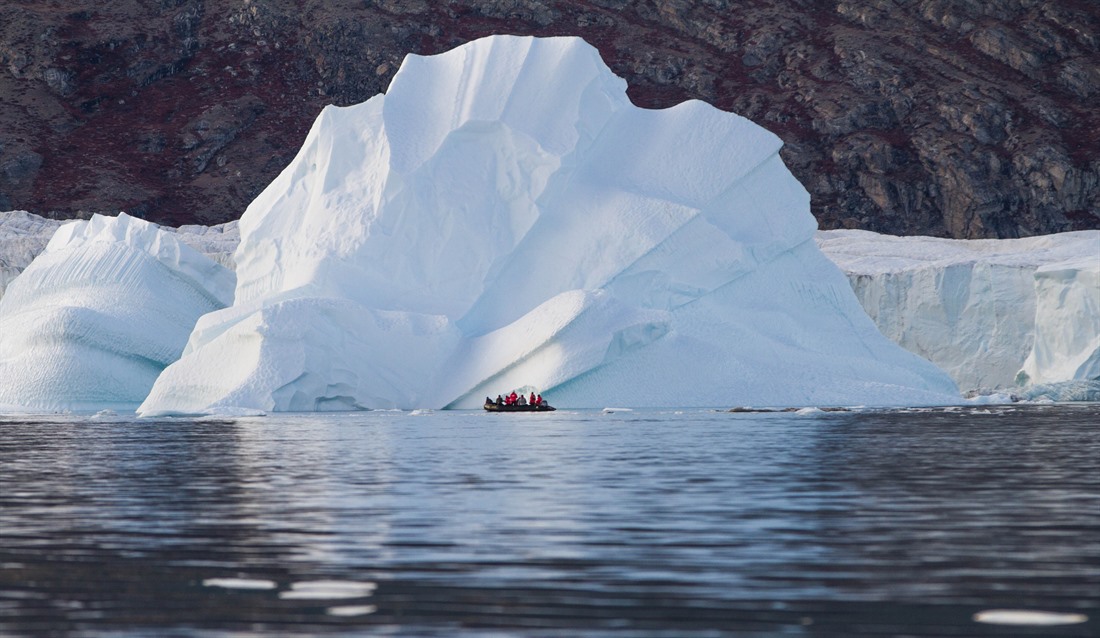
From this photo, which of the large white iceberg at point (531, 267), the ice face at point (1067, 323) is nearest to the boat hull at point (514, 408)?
the large white iceberg at point (531, 267)

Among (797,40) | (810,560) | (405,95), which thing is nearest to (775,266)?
(405,95)

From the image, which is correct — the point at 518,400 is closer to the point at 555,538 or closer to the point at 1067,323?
the point at 1067,323

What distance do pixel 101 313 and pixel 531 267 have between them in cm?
974

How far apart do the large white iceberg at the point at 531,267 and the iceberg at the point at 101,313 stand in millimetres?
2398

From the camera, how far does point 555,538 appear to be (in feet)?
36.3

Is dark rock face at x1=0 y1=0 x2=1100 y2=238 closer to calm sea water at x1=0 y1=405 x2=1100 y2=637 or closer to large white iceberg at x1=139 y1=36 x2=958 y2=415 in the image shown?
large white iceberg at x1=139 y1=36 x2=958 y2=415

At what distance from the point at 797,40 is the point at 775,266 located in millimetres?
63201

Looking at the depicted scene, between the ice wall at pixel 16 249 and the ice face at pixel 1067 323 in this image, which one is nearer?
the ice face at pixel 1067 323

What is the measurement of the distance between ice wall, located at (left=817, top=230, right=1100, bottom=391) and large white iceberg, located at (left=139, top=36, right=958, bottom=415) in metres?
4.79

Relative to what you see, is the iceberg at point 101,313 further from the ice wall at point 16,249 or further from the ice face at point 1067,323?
the ice face at point 1067,323

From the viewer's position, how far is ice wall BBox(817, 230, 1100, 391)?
3856cm

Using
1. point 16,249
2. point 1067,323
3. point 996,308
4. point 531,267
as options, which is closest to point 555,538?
point 531,267

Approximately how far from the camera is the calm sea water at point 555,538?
8.04m

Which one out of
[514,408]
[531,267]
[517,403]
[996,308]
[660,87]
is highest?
[660,87]
